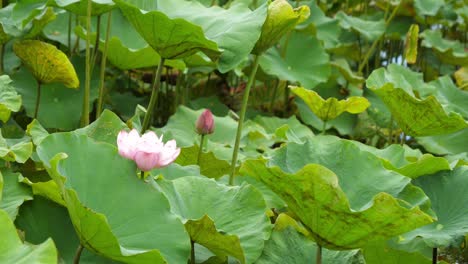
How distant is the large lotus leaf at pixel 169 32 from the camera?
1.36 metres

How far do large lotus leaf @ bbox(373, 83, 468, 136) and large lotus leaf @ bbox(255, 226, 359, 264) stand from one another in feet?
1.63

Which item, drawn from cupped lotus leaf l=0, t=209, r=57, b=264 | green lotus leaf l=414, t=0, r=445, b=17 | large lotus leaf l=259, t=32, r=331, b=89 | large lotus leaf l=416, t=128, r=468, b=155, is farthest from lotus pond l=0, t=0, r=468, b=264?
green lotus leaf l=414, t=0, r=445, b=17

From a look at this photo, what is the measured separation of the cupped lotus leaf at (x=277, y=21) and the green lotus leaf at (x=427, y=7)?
1.79 metres

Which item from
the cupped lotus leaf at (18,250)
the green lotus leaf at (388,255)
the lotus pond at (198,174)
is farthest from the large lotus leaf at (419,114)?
the cupped lotus leaf at (18,250)

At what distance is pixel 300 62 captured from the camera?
2.76 metres

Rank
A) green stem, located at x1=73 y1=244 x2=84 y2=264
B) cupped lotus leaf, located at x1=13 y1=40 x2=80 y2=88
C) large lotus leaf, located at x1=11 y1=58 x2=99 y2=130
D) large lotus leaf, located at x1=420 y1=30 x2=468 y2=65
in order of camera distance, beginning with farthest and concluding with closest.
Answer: large lotus leaf, located at x1=420 y1=30 x2=468 y2=65 < large lotus leaf, located at x1=11 y1=58 x2=99 y2=130 < cupped lotus leaf, located at x1=13 y1=40 x2=80 y2=88 < green stem, located at x1=73 y1=244 x2=84 y2=264

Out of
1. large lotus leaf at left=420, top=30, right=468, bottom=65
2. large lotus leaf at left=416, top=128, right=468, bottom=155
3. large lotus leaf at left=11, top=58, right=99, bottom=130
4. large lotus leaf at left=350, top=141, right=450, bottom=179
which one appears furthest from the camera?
large lotus leaf at left=420, top=30, right=468, bottom=65

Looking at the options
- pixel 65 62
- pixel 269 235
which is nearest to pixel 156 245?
pixel 269 235

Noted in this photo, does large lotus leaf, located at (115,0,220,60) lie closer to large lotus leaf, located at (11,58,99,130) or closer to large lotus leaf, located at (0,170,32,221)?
large lotus leaf, located at (0,170,32,221)

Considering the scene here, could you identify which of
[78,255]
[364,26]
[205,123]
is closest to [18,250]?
[78,255]

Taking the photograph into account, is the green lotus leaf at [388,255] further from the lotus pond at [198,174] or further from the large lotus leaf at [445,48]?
the large lotus leaf at [445,48]

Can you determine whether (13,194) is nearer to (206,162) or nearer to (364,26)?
(206,162)

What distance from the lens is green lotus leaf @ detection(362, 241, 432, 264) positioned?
144cm

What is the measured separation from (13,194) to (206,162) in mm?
497
